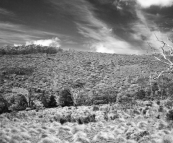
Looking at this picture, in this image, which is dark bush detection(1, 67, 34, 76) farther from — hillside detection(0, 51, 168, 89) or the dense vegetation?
the dense vegetation

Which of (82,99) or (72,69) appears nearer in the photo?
(82,99)

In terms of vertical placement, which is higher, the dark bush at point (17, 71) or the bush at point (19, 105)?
the dark bush at point (17, 71)

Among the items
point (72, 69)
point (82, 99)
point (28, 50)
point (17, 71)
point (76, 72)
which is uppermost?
point (28, 50)

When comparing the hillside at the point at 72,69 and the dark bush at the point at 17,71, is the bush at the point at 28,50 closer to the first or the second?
the hillside at the point at 72,69

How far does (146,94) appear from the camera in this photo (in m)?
29.2

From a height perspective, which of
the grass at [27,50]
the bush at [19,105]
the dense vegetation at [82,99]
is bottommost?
the bush at [19,105]

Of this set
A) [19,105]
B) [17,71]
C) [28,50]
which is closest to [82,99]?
[19,105]

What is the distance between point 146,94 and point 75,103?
12.0 m

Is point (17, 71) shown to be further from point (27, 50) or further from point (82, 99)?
point (27, 50)

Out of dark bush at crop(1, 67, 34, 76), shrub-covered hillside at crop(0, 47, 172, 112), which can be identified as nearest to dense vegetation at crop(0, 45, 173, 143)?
shrub-covered hillside at crop(0, 47, 172, 112)

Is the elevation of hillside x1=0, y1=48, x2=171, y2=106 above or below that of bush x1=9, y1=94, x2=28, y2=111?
above

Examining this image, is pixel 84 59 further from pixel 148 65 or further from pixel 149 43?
pixel 149 43

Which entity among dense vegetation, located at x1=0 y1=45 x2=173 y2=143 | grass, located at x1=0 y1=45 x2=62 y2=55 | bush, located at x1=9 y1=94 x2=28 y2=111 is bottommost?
bush, located at x1=9 y1=94 x2=28 y2=111

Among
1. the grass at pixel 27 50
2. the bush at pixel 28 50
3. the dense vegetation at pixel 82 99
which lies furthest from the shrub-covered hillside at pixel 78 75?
the grass at pixel 27 50
